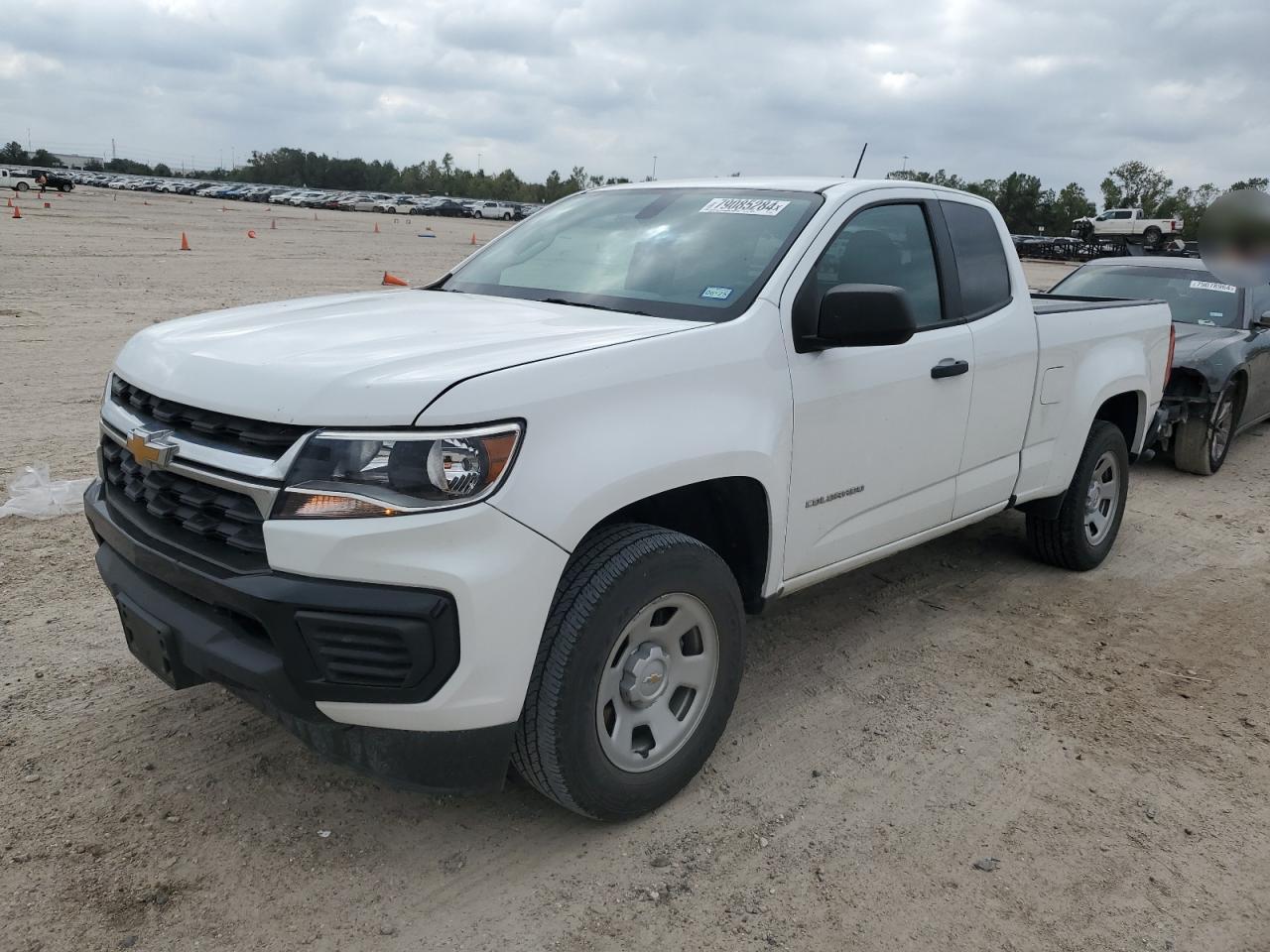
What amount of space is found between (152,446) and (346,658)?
0.84 meters

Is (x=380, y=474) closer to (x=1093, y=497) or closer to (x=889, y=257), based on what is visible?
(x=889, y=257)

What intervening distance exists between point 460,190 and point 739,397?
14771 cm

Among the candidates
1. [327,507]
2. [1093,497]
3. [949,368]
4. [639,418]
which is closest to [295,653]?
[327,507]

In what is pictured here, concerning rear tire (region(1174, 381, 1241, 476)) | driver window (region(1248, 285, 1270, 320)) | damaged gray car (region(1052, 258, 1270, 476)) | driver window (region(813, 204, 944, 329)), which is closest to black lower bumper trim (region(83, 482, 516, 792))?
driver window (region(813, 204, 944, 329))

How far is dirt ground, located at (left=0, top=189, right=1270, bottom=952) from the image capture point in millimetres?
2607

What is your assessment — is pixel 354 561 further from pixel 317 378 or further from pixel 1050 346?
pixel 1050 346

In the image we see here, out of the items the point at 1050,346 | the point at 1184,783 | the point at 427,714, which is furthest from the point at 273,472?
the point at 1050,346

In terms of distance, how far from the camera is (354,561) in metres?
2.32

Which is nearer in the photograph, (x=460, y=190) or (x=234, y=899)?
(x=234, y=899)

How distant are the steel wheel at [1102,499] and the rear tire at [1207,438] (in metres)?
2.77

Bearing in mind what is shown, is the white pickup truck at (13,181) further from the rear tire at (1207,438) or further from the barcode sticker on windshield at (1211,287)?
the rear tire at (1207,438)

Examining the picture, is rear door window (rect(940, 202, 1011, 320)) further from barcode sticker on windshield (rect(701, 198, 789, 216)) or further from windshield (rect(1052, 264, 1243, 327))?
windshield (rect(1052, 264, 1243, 327))

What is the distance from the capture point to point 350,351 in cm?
266

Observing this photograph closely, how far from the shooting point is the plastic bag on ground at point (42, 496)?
17.1 feet
